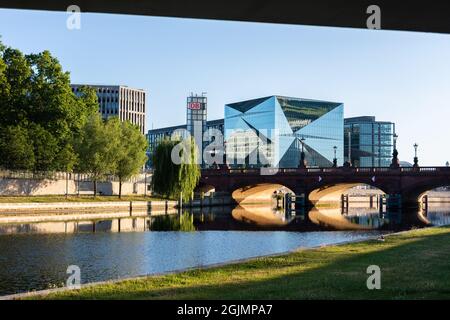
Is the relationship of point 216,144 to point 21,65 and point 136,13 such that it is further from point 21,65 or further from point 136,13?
point 136,13

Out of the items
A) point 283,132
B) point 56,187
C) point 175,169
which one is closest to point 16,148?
point 56,187

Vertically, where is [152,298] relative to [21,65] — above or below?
below

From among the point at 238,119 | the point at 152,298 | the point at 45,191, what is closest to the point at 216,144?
the point at 238,119

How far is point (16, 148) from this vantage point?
58.9m

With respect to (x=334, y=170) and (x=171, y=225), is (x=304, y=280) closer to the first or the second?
(x=171, y=225)

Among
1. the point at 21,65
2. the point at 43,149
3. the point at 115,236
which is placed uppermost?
the point at 21,65

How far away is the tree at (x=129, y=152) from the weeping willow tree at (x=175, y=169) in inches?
150

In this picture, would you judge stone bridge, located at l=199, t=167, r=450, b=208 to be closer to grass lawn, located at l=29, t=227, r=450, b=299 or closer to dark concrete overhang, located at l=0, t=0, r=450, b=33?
grass lawn, located at l=29, t=227, r=450, b=299

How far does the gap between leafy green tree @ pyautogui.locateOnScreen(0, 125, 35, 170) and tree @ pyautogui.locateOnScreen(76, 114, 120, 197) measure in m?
8.26

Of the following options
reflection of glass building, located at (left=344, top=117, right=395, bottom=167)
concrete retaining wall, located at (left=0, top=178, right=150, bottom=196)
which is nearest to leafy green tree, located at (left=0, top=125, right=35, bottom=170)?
concrete retaining wall, located at (left=0, top=178, right=150, bottom=196)

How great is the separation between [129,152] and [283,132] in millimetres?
86252
